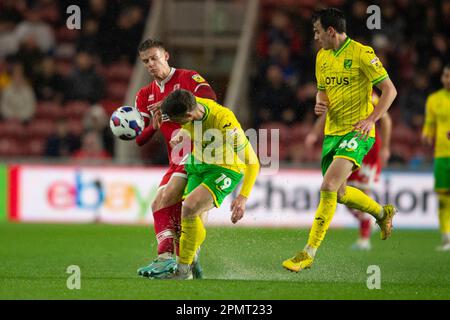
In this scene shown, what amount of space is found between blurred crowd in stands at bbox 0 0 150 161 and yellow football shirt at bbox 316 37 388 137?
7.86m

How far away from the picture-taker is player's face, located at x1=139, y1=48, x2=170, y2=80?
828cm

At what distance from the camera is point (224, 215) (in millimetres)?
14289

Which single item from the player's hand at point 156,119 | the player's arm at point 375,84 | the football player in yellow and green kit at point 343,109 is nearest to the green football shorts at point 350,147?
the football player in yellow and green kit at point 343,109

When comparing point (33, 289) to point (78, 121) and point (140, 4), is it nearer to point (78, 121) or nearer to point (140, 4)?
point (78, 121)

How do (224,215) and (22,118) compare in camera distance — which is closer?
(224,215)

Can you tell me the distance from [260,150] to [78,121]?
15.0ft

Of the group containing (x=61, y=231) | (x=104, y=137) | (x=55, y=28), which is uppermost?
(x=55, y=28)

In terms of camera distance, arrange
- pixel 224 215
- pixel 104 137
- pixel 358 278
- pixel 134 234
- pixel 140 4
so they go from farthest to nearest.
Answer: pixel 140 4 < pixel 104 137 < pixel 224 215 < pixel 134 234 < pixel 358 278

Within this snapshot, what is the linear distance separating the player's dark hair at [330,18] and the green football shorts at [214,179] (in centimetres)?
146

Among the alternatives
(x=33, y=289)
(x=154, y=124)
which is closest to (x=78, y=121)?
(x=154, y=124)

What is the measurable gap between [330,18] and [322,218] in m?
1.65

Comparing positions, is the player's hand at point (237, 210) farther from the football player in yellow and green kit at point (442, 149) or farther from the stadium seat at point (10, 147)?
the stadium seat at point (10, 147)

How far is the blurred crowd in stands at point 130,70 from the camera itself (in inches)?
645

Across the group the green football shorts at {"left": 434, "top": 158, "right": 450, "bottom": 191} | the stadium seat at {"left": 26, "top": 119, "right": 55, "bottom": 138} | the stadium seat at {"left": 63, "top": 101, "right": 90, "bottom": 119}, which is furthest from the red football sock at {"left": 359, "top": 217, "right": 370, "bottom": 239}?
the stadium seat at {"left": 26, "top": 119, "right": 55, "bottom": 138}
